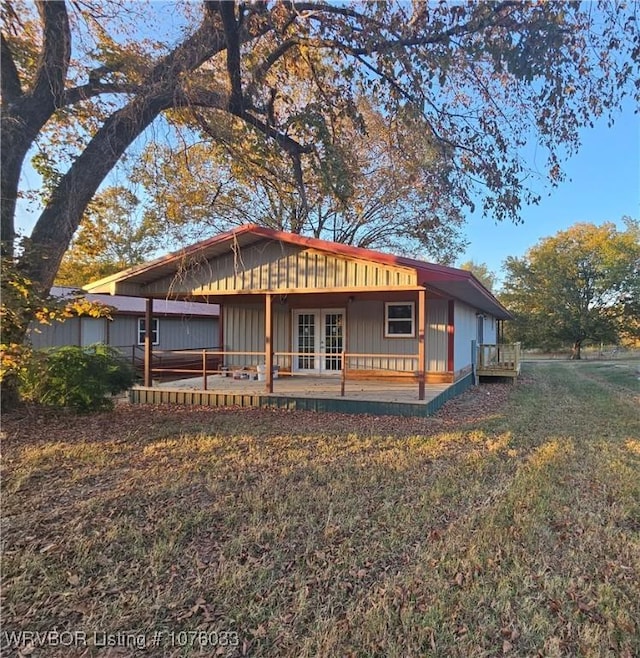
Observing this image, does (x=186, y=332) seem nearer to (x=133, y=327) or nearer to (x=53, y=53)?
(x=133, y=327)

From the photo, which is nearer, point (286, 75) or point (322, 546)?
point (322, 546)

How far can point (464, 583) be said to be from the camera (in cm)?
280

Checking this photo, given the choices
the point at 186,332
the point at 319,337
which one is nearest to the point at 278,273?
the point at 319,337

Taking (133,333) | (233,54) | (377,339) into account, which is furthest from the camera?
(133,333)

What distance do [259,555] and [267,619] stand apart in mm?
691

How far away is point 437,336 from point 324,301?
3.33 m

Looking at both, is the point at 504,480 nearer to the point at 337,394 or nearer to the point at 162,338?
the point at 337,394

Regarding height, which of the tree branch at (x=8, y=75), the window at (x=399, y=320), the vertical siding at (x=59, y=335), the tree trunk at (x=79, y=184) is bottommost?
the vertical siding at (x=59, y=335)

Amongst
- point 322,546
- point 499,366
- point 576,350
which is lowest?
point 322,546

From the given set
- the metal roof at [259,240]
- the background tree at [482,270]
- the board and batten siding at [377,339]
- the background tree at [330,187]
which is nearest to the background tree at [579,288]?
the background tree at [330,187]

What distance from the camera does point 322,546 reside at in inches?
129

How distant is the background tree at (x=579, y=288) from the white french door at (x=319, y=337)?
22628 millimetres

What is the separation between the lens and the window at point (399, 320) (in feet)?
38.9

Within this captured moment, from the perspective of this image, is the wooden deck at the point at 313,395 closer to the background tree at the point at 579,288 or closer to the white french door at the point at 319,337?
the white french door at the point at 319,337
